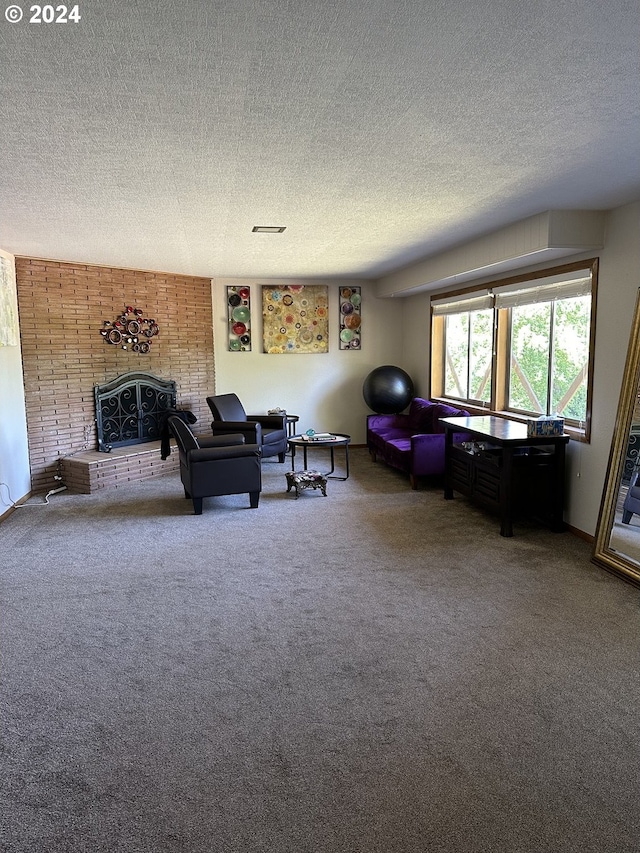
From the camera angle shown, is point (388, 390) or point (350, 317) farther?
point (350, 317)

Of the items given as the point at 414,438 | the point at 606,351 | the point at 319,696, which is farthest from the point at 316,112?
the point at 414,438

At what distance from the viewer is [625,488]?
400 cm

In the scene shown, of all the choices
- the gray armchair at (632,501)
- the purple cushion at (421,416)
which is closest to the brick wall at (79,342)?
the purple cushion at (421,416)

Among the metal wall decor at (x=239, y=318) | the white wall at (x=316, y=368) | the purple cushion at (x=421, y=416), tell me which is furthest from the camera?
the white wall at (x=316, y=368)

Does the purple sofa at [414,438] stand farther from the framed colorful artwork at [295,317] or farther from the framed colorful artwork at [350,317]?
the framed colorful artwork at [295,317]

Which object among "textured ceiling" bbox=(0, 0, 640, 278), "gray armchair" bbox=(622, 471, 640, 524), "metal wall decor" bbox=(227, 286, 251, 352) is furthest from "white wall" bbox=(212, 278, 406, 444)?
"gray armchair" bbox=(622, 471, 640, 524)

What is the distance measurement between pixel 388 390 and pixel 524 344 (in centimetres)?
244

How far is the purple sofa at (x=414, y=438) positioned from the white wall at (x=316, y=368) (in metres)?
1.02

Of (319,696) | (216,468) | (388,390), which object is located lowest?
(319,696)

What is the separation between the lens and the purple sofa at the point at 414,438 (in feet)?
20.1

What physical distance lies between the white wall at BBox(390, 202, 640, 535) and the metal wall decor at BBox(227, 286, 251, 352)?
452 cm

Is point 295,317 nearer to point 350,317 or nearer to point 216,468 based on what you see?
point 350,317

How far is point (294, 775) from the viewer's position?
213 centimetres

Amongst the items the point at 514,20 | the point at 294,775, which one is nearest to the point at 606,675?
the point at 294,775
